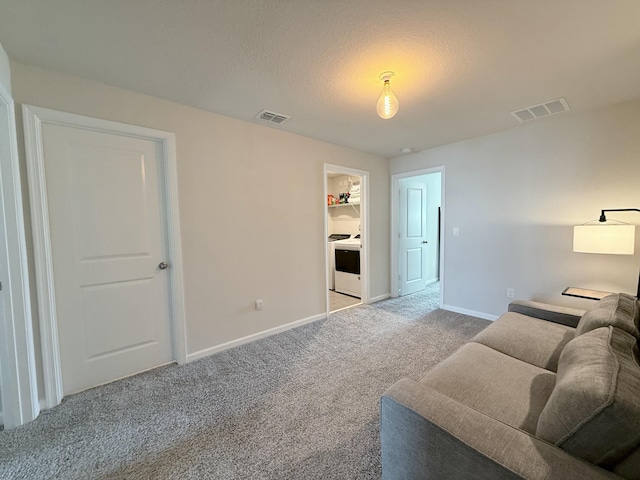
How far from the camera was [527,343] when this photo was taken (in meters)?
1.72

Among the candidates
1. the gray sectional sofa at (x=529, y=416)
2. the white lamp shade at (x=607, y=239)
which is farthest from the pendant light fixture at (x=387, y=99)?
the white lamp shade at (x=607, y=239)

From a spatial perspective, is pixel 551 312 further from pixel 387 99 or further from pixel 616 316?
pixel 387 99

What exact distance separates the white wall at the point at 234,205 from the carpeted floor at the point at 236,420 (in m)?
0.50

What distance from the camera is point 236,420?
1.74m

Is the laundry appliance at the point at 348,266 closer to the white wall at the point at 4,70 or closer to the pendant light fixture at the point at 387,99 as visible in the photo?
the pendant light fixture at the point at 387,99

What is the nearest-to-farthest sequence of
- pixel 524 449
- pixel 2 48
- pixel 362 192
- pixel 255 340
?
pixel 524 449, pixel 2 48, pixel 255 340, pixel 362 192

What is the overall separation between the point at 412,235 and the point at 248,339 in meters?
3.29

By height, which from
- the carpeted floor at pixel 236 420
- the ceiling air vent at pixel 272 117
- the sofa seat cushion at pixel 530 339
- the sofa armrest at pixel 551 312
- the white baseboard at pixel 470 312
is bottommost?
the carpeted floor at pixel 236 420

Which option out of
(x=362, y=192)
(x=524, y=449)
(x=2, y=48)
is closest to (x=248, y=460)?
(x=524, y=449)

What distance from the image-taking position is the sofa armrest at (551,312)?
1944 millimetres

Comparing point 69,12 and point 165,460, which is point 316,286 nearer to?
point 165,460

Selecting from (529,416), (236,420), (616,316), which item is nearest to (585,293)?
(616,316)

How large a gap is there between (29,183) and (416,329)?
12.1 ft

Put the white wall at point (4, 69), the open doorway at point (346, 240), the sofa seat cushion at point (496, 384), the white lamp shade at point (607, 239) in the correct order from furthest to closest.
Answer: the open doorway at point (346, 240)
the white lamp shade at point (607, 239)
the white wall at point (4, 69)
the sofa seat cushion at point (496, 384)
